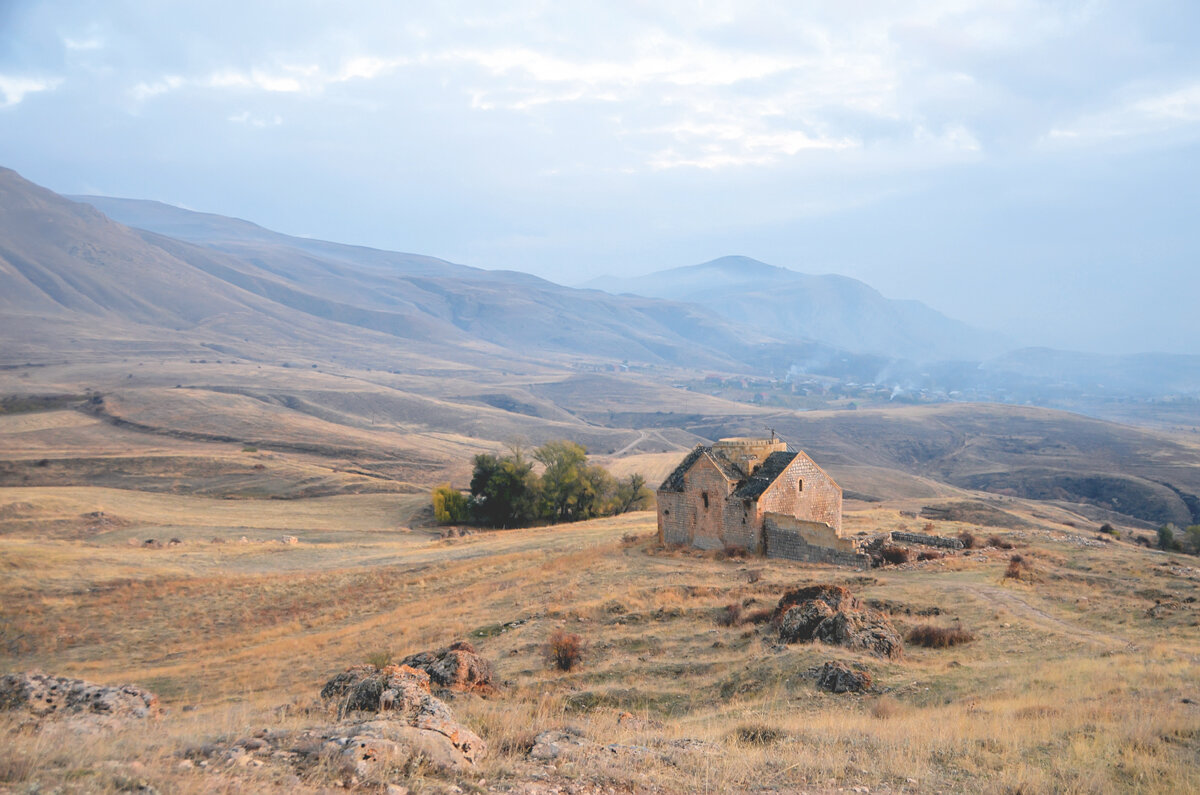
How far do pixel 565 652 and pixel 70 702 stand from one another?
8.71m

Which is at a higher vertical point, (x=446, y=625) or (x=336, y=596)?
(x=446, y=625)

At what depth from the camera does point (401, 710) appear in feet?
31.2

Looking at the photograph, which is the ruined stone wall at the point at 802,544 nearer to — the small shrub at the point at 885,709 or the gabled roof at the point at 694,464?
the gabled roof at the point at 694,464

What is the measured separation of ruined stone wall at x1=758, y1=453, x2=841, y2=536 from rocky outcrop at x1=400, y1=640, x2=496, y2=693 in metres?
17.7

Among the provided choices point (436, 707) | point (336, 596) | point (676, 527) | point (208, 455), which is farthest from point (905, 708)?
point (208, 455)

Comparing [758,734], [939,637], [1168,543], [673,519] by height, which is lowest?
[1168,543]

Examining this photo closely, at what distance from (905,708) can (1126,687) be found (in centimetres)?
332

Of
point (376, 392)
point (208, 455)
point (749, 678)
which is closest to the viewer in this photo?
point (749, 678)

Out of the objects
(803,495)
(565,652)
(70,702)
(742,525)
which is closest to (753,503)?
(742,525)

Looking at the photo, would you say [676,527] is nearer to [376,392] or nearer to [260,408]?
[260,408]

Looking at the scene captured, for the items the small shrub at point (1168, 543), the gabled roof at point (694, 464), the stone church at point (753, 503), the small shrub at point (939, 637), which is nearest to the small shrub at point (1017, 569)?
the stone church at point (753, 503)

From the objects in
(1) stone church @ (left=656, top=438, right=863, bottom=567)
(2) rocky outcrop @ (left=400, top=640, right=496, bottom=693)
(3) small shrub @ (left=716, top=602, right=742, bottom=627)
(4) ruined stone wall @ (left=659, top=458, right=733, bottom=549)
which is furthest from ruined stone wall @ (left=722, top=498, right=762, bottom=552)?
(2) rocky outcrop @ (left=400, top=640, right=496, bottom=693)

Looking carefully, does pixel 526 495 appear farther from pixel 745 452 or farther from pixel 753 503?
pixel 753 503

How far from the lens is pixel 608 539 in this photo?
38906mm
